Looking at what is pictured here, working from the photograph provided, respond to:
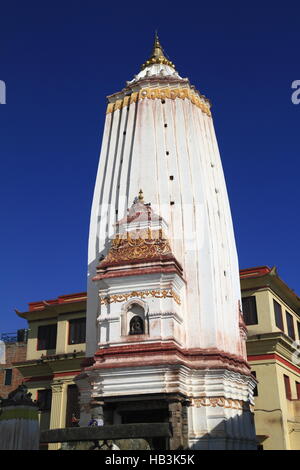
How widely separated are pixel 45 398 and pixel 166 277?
20.5 meters

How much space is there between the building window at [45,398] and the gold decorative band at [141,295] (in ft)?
59.1

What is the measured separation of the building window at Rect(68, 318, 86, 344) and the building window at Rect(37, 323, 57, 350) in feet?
6.76

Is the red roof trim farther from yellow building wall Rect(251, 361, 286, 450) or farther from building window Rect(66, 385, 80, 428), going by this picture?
yellow building wall Rect(251, 361, 286, 450)

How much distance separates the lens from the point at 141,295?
998 inches

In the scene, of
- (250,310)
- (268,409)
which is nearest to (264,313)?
(250,310)

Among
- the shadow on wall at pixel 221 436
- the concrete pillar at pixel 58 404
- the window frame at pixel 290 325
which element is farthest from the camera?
the window frame at pixel 290 325

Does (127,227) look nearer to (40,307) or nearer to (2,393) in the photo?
(40,307)

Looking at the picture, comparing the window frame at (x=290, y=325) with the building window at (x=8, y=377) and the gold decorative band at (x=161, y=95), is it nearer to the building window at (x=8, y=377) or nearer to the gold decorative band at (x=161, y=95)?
the gold decorative band at (x=161, y=95)

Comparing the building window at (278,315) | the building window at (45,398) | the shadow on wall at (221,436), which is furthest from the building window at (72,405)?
the shadow on wall at (221,436)

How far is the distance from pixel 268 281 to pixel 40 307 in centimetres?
1835

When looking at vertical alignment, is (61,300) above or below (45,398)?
above

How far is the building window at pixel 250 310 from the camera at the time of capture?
35375 mm

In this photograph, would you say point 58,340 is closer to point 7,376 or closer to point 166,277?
point 7,376

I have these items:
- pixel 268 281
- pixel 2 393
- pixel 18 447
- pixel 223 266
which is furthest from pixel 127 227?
pixel 2 393
